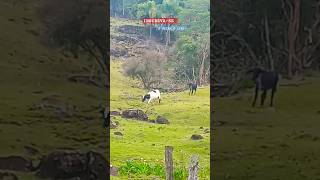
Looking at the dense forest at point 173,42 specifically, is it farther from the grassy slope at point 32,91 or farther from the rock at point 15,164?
the rock at point 15,164

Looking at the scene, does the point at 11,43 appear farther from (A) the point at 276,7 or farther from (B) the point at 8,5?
(A) the point at 276,7

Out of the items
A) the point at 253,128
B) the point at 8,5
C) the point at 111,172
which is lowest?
the point at 111,172

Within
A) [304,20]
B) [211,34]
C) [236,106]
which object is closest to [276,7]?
[304,20]

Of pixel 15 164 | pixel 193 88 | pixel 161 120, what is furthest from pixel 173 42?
pixel 15 164

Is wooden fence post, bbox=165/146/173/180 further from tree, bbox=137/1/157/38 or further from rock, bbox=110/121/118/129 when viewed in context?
tree, bbox=137/1/157/38

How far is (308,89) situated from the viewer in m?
3.78

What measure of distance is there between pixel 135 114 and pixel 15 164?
0.97 meters

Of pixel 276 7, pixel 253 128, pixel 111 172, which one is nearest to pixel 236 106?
pixel 253 128

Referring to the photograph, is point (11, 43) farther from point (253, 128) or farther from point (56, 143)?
point (253, 128)

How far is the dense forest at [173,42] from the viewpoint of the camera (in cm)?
379

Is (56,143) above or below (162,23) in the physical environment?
below

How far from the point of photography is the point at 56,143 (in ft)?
12.5

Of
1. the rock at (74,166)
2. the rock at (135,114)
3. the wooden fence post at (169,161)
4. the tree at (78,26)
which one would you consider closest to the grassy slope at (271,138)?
the wooden fence post at (169,161)

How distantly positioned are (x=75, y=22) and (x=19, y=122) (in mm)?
857
